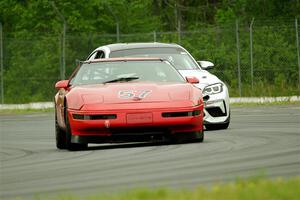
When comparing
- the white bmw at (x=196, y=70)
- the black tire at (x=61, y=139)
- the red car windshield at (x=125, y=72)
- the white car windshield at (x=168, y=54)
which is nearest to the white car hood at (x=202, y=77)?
the white bmw at (x=196, y=70)

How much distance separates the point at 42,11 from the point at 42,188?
121 ft

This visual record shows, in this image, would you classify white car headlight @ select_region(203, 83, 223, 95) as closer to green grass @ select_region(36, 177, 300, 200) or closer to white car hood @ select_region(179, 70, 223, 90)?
white car hood @ select_region(179, 70, 223, 90)

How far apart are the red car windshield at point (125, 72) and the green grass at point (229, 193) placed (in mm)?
6955

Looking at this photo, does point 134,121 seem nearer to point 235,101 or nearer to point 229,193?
point 229,193

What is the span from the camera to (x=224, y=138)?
1650cm

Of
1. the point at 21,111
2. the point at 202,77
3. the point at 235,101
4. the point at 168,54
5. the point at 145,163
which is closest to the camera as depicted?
the point at 145,163

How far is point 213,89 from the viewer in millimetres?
19234

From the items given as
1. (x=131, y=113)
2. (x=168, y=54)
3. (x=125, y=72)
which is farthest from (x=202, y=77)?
(x=131, y=113)

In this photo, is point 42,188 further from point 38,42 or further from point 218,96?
point 38,42

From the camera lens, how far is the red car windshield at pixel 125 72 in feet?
53.4

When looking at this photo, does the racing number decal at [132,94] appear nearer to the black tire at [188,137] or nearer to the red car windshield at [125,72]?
the black tire at [188,137]

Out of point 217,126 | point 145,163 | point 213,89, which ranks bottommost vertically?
point 217,126

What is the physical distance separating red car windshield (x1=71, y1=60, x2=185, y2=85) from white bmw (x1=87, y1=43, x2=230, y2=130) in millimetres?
2361

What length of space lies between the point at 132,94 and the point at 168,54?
5708 mm
